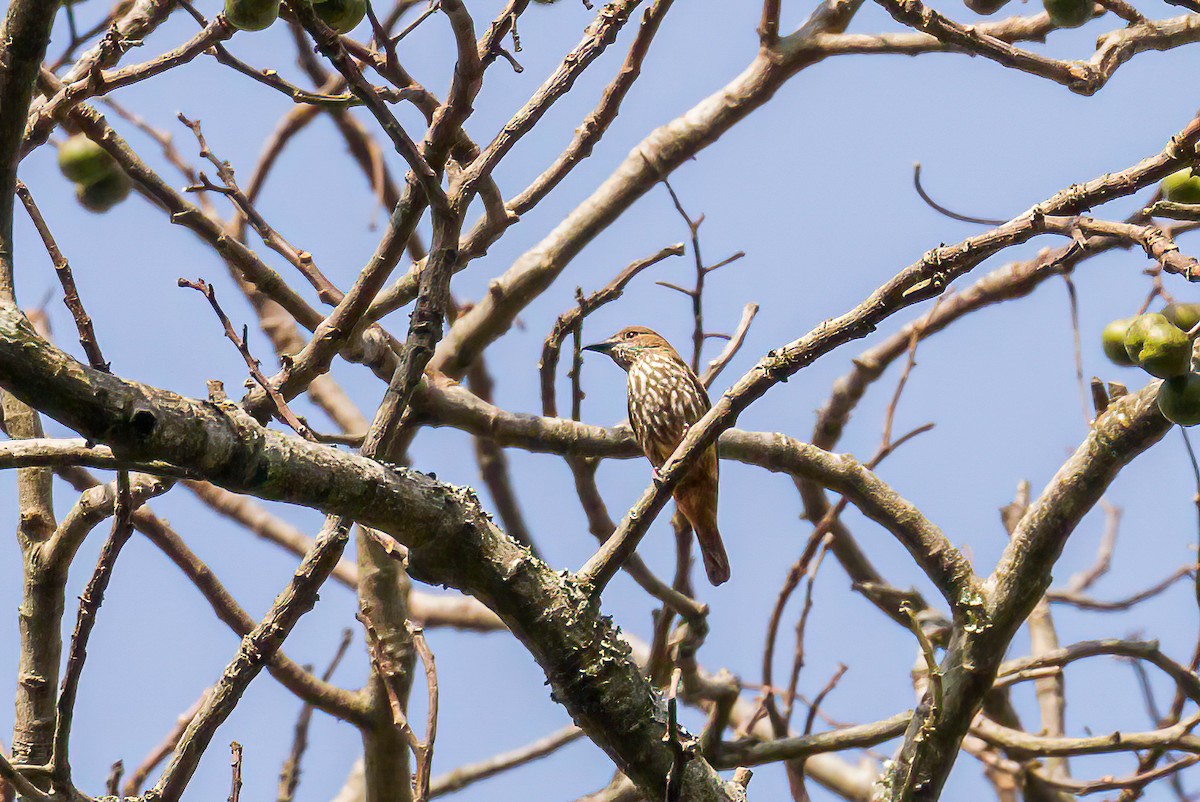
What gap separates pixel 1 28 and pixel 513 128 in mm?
1067

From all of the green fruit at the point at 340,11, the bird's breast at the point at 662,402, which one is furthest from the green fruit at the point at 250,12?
the bird's breast at the point at 662,402

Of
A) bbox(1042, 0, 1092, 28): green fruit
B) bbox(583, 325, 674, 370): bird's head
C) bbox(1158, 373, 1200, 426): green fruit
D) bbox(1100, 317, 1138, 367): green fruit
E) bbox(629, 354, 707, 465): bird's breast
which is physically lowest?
bbox(1158, 373, 1200, 426): green fruit

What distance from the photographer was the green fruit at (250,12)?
249 centimetres

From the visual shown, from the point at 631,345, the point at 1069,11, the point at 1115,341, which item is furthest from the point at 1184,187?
the point at 631,345

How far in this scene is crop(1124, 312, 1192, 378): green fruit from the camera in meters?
2.29

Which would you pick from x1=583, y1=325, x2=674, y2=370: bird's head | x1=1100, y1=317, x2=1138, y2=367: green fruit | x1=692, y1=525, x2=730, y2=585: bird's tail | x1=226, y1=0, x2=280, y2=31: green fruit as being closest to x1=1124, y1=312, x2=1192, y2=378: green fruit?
x1=1100, y1=317, x2=1138, y2=367: green fruit

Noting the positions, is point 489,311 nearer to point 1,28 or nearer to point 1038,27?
point 1038,27

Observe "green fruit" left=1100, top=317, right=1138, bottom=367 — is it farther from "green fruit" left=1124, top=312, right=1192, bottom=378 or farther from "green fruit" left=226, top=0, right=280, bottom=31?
"green fruit" left=226, top=0, right=280, bottom=31

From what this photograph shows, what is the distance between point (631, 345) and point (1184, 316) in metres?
4.76

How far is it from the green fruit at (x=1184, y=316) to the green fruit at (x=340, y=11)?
6.02 ft

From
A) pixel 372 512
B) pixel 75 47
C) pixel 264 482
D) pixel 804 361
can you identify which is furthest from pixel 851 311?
pixel 75 47

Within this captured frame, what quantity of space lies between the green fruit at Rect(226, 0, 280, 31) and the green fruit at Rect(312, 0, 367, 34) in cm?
13

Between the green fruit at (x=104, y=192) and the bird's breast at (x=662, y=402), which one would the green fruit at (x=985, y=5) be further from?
the green fruit at (x=104, y=192)

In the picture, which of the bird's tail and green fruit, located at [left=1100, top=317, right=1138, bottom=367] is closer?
green fruit, located at [left=1100, top=317, right=1138, bottom=367]
